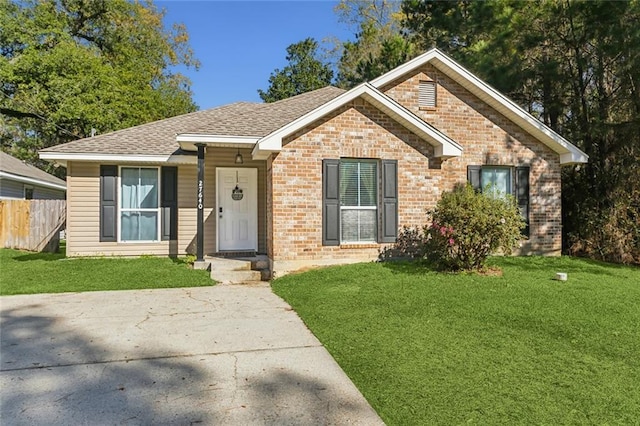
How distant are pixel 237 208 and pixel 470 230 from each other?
568cm

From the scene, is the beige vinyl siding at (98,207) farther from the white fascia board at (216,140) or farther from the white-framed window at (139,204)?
the white fascia board at (216,140)

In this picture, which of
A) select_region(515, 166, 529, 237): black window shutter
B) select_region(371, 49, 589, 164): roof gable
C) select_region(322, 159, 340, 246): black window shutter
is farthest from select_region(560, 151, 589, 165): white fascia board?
select_region(322, 159, 340, 246): black window shutter

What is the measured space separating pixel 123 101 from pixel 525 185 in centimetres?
2078

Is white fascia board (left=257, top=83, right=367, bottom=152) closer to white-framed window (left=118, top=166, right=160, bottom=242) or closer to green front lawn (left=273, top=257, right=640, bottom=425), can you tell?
green front lawn (left=273, top=257, right=640, bottom=425)

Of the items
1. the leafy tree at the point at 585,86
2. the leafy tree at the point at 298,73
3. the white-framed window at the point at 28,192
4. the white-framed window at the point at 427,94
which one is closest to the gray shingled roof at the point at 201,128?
the white-framed window at the point at 427,94

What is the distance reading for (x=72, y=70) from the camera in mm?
20844

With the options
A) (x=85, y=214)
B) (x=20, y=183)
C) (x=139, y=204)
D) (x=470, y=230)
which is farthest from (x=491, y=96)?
(x=20, y=183)

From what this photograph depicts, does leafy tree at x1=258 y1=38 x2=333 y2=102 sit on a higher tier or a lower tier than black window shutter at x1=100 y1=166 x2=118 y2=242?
higher

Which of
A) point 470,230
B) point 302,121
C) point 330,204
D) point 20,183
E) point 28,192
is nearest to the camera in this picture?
point 470,230

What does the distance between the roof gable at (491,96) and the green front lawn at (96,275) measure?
249 inches

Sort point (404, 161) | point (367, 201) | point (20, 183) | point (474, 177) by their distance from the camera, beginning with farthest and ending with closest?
Answer: point (20, 183) → point (474, 177) → point (404, 161) → point (367, 201)

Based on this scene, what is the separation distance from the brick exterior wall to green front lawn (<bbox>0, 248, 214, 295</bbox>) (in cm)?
200

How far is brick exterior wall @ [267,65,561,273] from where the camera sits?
8.41m

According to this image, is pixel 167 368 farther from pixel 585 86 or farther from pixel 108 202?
pixel 585 86
